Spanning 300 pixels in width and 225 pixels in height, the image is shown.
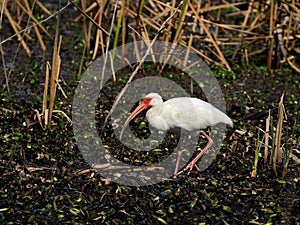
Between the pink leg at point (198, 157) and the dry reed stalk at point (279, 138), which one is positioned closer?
the dry reed stalk at point (279, 138)

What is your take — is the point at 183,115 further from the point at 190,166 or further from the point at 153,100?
the point at 190,166

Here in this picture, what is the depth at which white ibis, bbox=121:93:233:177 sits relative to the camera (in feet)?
14.5

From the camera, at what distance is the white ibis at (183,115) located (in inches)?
174

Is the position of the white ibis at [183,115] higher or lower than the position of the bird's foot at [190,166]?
higher

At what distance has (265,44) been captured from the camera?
6352mm

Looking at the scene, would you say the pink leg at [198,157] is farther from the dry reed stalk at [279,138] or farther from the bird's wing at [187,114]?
the dry reed stalk at [279,138]

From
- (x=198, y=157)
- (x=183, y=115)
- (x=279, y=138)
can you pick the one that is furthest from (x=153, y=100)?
(x=279, y=138)

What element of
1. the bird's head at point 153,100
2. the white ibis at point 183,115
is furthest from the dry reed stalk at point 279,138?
the bird's head at point 153,100

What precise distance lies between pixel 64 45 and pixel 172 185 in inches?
109

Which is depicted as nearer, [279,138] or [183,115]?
[279,138]

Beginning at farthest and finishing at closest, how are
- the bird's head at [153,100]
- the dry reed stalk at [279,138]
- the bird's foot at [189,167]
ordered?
the bird's head at [153,100]
the bird's foot at [189,167]
the dry reed stalk at [279,138]

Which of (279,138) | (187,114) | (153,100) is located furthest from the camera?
(153,100)

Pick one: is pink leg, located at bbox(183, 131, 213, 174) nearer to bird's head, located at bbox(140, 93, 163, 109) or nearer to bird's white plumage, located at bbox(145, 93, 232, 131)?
bird's white plumage, located at bbox(145, 93, 232, 131)

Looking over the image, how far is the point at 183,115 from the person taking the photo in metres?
4.41
